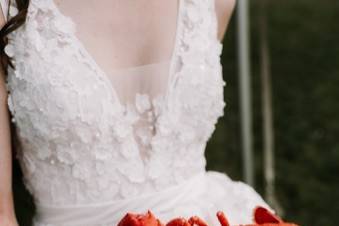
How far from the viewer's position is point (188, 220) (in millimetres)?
1359

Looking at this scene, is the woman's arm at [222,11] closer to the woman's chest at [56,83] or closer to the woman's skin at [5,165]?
the woman's chest at [56,83]

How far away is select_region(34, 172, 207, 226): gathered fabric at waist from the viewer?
1.57 meters

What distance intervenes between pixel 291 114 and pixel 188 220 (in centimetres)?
410

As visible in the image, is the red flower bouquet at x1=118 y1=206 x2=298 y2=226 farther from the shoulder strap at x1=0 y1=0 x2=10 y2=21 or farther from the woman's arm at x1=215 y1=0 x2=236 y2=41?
the woman's arm at x1=215 y1=0 x2=236 y2=41

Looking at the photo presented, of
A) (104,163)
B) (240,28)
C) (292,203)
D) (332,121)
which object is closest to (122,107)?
(104,163)

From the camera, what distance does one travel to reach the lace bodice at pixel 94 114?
1.49 m

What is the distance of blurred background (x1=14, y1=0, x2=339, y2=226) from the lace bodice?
1493 mm

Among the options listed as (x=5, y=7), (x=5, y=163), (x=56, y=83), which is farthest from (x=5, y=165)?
(x=5, y=7)

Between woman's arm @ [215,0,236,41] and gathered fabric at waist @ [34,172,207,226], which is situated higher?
woman's arm @ [215,0,236,41]

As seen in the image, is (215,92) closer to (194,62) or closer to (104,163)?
(194,62)

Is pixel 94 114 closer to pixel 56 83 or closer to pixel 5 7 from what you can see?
pixel 56 83

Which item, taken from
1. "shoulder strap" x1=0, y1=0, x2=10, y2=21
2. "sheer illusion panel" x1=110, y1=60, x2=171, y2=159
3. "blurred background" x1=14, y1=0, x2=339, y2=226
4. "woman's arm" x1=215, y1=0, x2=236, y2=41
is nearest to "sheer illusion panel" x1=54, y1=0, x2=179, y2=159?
"sheer illusion panel" x1=110, y1=60, x2=171, y2=159

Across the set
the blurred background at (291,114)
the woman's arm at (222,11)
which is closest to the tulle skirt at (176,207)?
the woman's arm at (222,11)

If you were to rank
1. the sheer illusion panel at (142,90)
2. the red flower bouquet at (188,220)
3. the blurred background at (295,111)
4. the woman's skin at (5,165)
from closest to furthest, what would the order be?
the red flower bouquet at (188,220) → the woman's skin at (5,165) → the sheer illusion panel at (142,90) → the blurred background at (295,111)
